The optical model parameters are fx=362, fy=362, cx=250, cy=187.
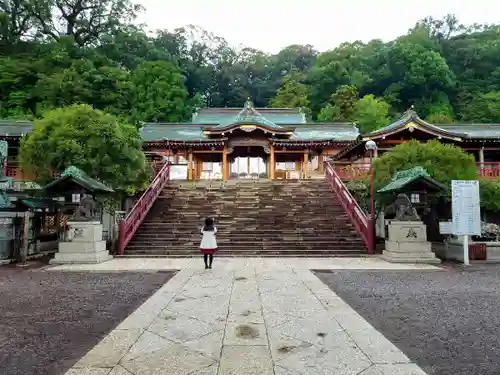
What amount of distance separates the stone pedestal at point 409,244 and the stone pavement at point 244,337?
4847 mm

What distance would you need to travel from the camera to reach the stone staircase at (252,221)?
43.1 ft

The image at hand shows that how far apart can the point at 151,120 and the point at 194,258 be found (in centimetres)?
3030

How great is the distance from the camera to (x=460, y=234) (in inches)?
428

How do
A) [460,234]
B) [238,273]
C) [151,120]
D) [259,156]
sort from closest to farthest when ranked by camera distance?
[238,273]
[460,234]
[259,156]
[151,120]

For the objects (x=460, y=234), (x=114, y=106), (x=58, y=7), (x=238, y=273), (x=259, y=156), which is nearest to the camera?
(x=238, y=273)

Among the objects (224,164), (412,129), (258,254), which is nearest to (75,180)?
(258,254)

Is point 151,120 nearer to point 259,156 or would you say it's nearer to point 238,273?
point 259,156

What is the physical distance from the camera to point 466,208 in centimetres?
1094

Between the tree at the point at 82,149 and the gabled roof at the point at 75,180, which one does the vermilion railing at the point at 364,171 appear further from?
the gabled roof at the point at 75,180

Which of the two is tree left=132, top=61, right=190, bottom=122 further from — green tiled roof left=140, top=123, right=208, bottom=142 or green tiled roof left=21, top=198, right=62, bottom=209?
green tiled roof left=21, top=198, right=62, bottom=209

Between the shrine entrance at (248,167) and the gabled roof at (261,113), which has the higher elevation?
the gabled roof at (261,113)

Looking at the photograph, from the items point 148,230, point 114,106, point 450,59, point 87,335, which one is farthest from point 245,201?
point 450,59

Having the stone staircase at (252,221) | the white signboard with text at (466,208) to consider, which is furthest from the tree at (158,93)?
the white signboard with text at (466,208)

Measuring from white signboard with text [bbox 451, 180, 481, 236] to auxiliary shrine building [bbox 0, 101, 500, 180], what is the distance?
9123 millimetres
